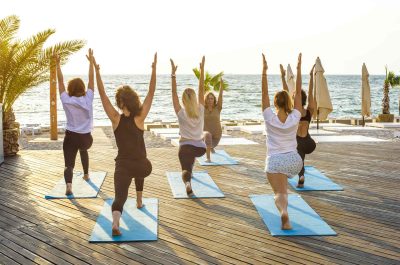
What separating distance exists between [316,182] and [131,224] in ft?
10.7

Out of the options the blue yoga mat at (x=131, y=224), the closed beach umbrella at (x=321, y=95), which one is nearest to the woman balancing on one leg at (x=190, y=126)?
the blue yoga mat at (x=131, y=224)

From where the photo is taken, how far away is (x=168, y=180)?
7500mm

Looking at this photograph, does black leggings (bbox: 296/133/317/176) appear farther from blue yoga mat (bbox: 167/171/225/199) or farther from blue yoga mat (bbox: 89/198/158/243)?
blue yoga mat (bbox: 89/198/158/243)

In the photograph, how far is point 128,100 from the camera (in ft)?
15.0

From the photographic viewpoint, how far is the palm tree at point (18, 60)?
10.9 m

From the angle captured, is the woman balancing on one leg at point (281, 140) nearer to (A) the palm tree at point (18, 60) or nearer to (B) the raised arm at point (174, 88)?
(B) the raised arm at point (174, 88)

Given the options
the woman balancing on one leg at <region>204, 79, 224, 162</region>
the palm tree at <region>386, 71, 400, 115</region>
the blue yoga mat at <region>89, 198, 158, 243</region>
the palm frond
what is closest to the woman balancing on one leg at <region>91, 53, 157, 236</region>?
the blue yoga mat at <region>89, 198, 158, 243</region>

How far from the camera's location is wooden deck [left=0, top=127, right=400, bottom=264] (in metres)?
4.15

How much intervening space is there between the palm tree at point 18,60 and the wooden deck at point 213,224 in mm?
2914

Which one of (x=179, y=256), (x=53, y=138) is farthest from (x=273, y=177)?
(x=53, y=138)

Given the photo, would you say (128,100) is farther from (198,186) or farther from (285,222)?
(198,186)

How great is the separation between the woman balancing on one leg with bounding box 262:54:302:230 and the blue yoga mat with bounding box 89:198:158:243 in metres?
1.25

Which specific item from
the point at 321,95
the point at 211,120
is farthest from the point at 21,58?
the point at 321,95

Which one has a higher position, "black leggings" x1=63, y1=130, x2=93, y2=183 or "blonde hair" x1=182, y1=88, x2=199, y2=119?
"blonde hair" x1=182, y1=88, x2=199, y2=119
